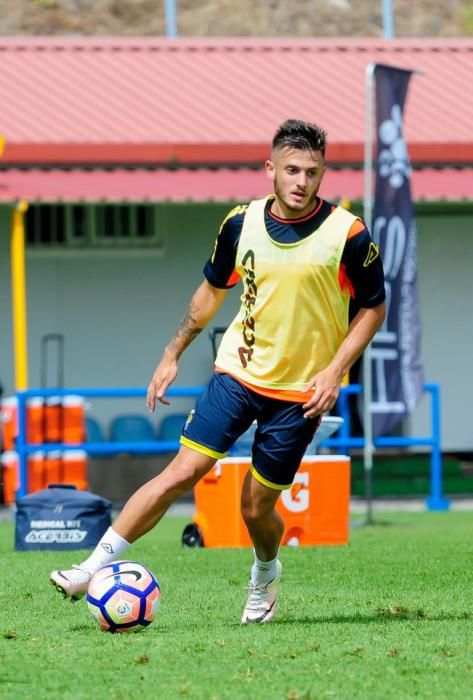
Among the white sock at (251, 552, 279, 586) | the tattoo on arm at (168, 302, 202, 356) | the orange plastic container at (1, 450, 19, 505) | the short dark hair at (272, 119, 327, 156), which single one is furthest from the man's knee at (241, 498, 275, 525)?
the orange plastic container at (1, 450, 19, 505)

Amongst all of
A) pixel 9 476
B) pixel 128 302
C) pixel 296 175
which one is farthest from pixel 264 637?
pixel 128 302

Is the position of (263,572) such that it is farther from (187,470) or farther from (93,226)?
(93,226)

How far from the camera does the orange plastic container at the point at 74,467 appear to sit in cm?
1700

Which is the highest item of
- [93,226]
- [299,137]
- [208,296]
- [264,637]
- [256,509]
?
[299,137]

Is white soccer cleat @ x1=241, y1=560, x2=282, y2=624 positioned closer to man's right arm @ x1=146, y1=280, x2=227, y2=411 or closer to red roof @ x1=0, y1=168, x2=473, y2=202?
man's right arm @ x1=146, y1=280, x2=227, y2=411

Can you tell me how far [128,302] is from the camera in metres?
19.0

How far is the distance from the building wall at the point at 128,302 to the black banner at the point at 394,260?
→ 4.02 metres

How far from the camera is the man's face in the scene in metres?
6.89

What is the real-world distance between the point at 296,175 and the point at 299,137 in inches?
6.5

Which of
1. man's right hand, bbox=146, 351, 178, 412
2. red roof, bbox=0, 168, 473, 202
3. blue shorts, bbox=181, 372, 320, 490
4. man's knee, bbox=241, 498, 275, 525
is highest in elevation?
red roof, bbox=0, 168, 473, 202

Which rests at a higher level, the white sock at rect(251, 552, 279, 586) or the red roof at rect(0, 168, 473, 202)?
the red roof at rect(0, 168, 473, 202)

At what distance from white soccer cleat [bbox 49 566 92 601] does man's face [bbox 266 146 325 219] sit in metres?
1.77

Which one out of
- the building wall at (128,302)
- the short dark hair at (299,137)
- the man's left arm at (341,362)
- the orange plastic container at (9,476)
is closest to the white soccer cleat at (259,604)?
the man's left arm at (341,362)

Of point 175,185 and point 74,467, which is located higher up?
point 175,185
